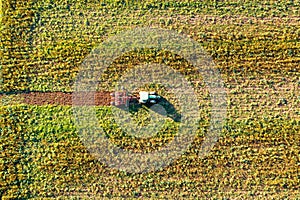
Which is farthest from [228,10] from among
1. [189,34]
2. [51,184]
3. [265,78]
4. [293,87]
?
[51,184]

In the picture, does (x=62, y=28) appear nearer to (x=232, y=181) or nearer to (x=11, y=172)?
(x=11, y=172)

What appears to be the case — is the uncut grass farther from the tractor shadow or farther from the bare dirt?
the tractor shadow

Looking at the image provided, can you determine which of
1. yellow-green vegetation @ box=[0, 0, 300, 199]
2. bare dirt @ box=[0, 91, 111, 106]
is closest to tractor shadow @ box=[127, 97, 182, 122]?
yellow-green vegetation @ box=[0, 0, 300, 199]

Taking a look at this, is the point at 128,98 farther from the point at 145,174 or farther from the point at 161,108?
the point at 145,174

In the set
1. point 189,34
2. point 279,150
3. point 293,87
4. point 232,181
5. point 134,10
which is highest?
point 134,10

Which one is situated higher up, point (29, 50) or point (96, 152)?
point (29, 50)

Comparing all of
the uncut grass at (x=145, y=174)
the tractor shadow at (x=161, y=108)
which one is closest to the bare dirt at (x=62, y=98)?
the uncut grass at (x=145, y=174)
